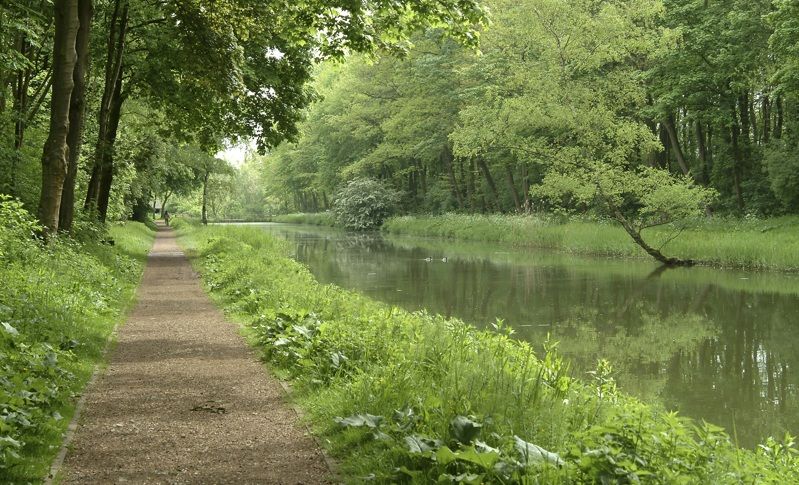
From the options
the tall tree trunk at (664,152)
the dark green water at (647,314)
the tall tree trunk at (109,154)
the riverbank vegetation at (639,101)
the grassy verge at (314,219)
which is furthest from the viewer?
the grassy verge at (314,219)

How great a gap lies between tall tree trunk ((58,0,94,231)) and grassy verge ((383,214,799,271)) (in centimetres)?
1958

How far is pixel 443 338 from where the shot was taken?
7.84 metres

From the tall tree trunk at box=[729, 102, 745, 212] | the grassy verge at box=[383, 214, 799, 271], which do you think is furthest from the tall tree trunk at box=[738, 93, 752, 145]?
the grassy verge at box=[383, 214, 799, 271]

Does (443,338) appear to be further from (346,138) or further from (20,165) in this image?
(346,138)

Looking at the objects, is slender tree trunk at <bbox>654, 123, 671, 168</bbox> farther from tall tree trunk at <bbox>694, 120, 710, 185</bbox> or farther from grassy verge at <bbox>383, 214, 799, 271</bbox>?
grassy verge at <bbox>383, 214, 799, 271</bbox>

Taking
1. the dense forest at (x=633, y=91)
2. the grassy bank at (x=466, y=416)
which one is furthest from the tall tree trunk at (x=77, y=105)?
the dense forest at (x=633, y=91)

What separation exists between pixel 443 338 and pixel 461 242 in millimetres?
31499

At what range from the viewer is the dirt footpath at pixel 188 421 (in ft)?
16.3

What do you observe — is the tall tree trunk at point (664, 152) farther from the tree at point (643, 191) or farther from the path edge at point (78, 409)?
the path edge at point (78, 409)

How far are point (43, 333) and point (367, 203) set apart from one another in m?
47.2

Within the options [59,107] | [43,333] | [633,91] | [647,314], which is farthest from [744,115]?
[43,333]

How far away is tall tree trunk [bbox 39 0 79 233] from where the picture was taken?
12.4m

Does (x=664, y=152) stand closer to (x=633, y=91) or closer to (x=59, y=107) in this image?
(x=633, y=91)

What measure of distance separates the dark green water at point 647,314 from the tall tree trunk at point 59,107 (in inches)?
294
